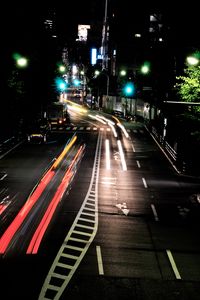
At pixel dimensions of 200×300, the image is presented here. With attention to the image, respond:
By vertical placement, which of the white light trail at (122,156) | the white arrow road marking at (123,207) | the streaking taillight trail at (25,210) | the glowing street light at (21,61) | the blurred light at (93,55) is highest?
the blurred light at (93,55)

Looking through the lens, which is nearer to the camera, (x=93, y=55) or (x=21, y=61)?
(x=21, y=61)

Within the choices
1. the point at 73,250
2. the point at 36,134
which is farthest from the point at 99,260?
the point at 36,134

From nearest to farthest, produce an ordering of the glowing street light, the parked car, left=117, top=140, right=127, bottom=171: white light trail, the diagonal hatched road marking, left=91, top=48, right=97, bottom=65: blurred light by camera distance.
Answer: the diagonal hatched road marking < left=117, top=140, right=127, bottom=171: white light trail < the glowing street light < the parked car < left=91, top=48, right=97, bottom=65: blurred light

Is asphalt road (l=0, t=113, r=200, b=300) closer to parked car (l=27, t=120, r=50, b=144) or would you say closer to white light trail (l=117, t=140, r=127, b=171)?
white light trail (l=117, t=140, r=127, b=171)

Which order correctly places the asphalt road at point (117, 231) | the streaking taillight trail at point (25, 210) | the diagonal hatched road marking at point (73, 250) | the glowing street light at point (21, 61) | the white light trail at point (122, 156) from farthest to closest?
the glowing street light at point (21, 61)
the white light trail at point (122, 156)
the streaking taillight trail at point (25, 210)
the asphalt road at point (117, 231)
the diagonal hatched road marking at point (73, 250)

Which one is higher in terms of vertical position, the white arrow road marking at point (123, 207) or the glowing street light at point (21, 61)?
the glowing street light at point (21, 61)

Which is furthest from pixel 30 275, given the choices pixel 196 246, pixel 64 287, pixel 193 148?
pixel 193 148

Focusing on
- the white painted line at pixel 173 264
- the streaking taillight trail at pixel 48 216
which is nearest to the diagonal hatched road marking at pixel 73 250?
the streaking taillight trail at pixel 48 216

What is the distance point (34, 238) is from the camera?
57.6 ft

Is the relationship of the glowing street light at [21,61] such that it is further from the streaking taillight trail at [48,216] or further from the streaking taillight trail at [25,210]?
the streaking taillight trail at [48,216]

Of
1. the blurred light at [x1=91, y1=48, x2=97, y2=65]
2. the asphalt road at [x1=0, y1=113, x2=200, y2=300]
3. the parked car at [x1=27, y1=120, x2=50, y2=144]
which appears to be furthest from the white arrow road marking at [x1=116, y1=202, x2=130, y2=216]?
the blurred light at [x1=91, y1=48, x2=97, y2=65]

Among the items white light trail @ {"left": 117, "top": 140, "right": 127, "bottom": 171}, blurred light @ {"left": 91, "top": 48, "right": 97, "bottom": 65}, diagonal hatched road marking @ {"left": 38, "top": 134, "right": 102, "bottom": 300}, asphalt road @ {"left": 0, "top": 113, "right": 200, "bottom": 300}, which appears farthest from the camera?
blurred light @ {"left": 91, "top": 48, "right": 97, "bottom": 65}

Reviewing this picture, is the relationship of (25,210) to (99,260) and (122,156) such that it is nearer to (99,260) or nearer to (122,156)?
(99,260)

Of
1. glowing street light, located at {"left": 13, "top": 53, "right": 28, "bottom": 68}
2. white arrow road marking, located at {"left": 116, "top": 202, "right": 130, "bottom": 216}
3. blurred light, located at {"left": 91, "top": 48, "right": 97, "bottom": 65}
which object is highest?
blurred light, located at {"left": 91, "top": 48, "right": 97, "bottom": 65}
